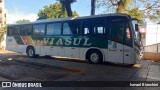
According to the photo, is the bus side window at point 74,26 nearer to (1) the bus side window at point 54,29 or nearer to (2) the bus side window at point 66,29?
(2) the bus side window at point 66,29

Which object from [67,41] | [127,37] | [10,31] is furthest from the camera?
[10,31]

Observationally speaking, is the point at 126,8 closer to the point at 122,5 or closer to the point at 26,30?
the point at 122,5

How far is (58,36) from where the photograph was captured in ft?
49.8

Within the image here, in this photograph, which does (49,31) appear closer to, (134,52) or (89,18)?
(89,18)

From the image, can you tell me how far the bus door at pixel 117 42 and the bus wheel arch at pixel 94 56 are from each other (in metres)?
0.71

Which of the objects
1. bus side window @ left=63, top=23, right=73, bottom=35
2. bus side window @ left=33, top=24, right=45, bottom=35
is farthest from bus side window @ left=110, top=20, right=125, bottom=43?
bus side window @ left=33, top=24, right=45, bottom=35

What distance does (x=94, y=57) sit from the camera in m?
13.1

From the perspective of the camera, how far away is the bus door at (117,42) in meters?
11.8

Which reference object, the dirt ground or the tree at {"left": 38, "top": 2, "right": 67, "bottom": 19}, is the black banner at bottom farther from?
the tree at {"left": 38, "top": 2, "right": 67, "bottom": 19}

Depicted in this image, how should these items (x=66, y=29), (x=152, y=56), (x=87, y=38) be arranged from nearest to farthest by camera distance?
(x=87, y=38)
(x=66, y=29)
(x=152, y=56)

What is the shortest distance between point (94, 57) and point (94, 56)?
2.6 inches

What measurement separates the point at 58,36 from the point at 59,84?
824 centimetres

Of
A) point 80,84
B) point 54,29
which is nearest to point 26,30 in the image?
point 54,29

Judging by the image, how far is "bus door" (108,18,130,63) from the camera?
1182 centimetres
